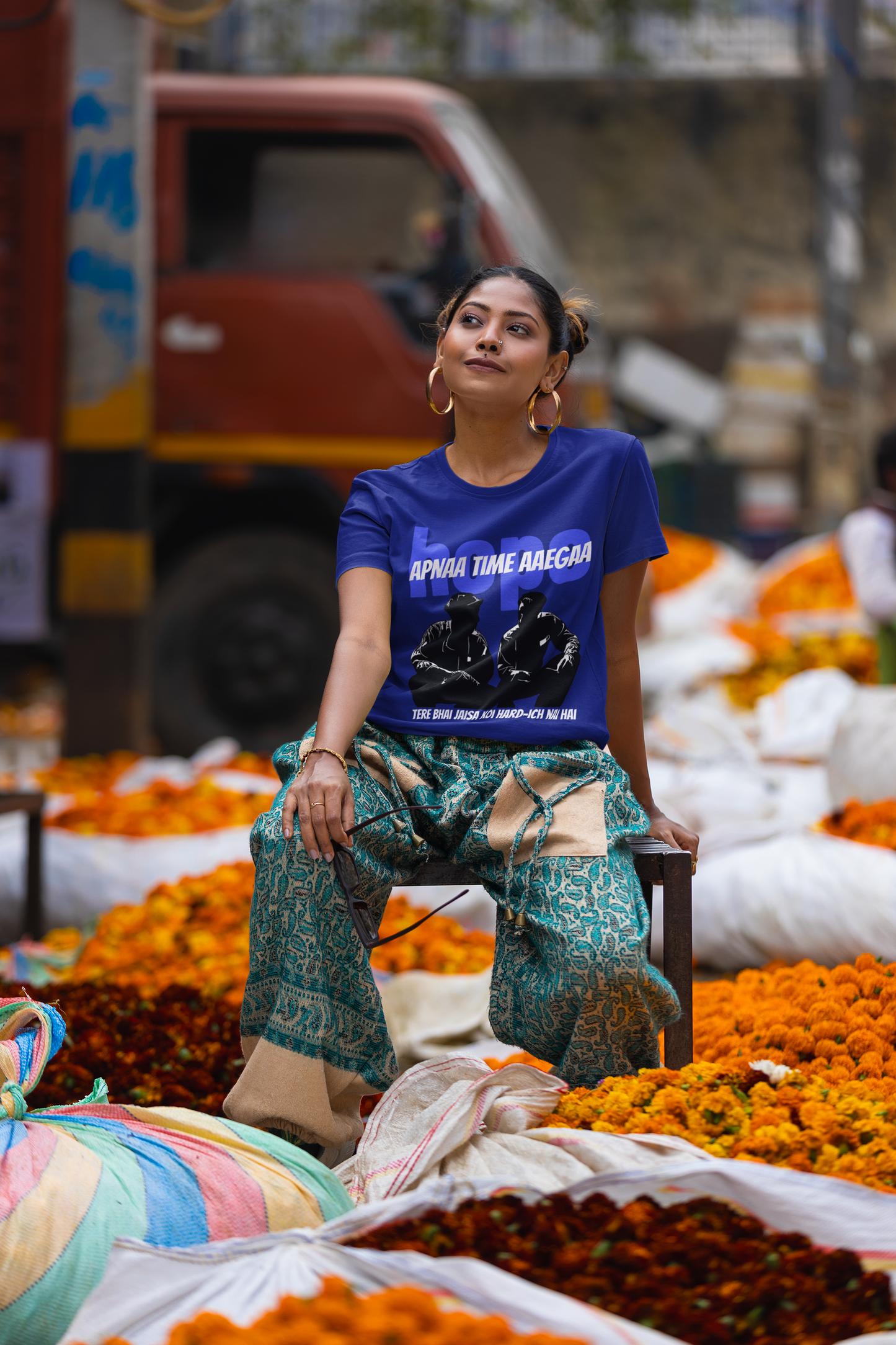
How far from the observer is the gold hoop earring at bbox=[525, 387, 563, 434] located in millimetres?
2195

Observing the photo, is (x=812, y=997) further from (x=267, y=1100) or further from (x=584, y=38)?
(x=584, y=38)

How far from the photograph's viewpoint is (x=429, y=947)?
308 centimetres

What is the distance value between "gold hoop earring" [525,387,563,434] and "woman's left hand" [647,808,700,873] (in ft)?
2.04

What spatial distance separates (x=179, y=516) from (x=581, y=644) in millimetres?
4145

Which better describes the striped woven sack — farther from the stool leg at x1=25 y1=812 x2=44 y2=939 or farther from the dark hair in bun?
the stool leg at x1=25 y1=812 x2=44 y2=939

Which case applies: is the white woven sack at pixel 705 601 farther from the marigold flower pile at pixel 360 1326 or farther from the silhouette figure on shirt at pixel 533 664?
the marigold flower pile at pixel 360 1326

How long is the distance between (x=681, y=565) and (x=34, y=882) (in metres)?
4.95

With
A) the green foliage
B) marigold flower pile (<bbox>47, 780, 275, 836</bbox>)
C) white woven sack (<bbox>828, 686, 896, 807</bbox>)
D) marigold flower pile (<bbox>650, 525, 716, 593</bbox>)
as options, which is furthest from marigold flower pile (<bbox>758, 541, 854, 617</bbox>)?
the green foliage

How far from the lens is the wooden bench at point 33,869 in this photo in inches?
133

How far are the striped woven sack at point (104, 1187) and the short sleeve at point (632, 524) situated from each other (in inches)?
37.6

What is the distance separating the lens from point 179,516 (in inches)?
237

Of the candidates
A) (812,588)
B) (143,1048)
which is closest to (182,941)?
(143,1048)

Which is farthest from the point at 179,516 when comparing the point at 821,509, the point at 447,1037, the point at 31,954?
the point at 821,509

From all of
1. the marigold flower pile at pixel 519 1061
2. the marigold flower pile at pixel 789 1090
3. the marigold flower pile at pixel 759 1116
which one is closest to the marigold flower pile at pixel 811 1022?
the marigold flower pile at pixel 789 1090
